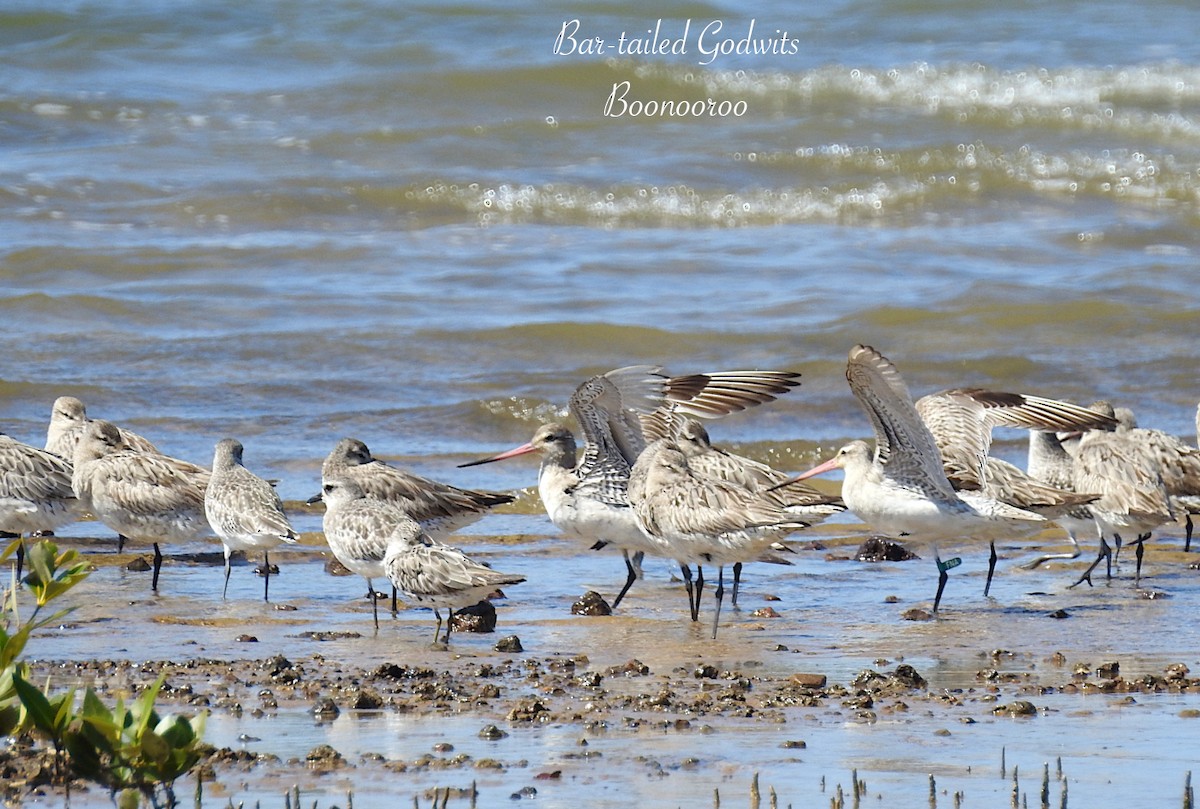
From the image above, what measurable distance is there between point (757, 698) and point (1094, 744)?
3.84 ft

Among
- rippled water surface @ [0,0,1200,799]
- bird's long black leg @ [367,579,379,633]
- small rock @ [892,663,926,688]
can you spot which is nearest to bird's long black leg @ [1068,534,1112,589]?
rippled water surface @ [0,0,1200,799]

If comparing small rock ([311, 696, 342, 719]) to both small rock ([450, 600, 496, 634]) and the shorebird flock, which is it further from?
small rock ([450, 600, 496, 634])

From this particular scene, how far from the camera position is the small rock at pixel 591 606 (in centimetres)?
777

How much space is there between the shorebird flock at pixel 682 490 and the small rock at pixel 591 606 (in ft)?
1.23

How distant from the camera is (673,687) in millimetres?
6129

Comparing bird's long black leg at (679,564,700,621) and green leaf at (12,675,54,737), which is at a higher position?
bird's long black leg at (679,564,700,621)

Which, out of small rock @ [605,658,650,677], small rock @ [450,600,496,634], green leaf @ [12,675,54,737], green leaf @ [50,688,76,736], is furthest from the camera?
small rock @ [450,600,496,634]

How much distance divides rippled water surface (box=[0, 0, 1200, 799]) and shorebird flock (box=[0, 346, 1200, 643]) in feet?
1.56

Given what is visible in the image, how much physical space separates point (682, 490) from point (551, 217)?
12.2 m

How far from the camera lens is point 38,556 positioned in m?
3.89

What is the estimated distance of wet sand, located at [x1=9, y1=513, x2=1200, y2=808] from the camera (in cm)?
490

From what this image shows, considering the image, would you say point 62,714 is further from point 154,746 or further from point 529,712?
point 529,712

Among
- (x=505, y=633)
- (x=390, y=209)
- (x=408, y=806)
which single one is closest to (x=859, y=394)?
(x=505, y=633)

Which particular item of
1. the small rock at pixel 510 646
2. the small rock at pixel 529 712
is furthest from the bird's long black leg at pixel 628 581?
the small rock at pixel 529 712
